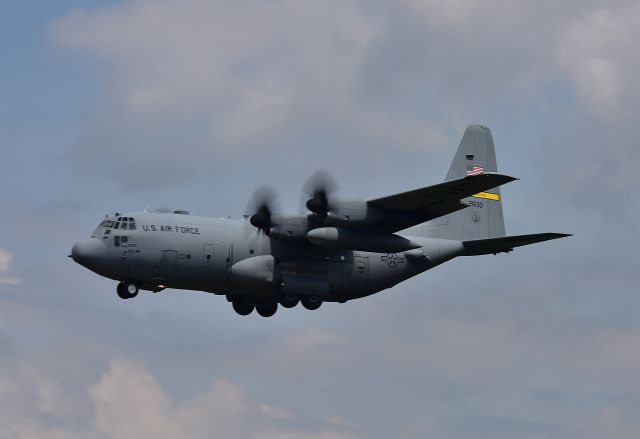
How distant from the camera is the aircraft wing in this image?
119ft

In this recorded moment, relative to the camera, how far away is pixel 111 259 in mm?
37906

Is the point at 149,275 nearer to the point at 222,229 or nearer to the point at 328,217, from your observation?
the point at 222,229

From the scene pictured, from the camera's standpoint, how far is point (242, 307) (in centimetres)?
4144

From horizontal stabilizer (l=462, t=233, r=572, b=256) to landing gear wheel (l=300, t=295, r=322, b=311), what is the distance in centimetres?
556

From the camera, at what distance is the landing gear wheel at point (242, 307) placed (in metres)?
41.4

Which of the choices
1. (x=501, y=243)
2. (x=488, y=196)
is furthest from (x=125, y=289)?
(x=488, y=196)

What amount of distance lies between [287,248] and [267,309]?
2736 mm

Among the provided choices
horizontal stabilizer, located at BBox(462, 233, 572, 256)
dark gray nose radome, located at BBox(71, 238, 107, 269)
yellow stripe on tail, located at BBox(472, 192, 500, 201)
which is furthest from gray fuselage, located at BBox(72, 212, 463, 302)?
yellow stripe on tail, located at BBox(472, 192, 500, 201)

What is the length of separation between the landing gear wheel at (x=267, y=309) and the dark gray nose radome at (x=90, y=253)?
243 inches

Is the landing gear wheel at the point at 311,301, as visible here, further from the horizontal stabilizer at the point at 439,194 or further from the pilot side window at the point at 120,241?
the pilot side window at the point at 120,241

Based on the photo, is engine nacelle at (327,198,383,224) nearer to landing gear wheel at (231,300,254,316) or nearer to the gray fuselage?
the gray fuselage

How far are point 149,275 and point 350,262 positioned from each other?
6.78m

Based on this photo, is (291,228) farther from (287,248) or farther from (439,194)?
(439,194)

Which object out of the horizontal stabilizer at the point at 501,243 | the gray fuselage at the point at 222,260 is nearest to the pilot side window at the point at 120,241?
the gray fuselage at the point at 222,260
